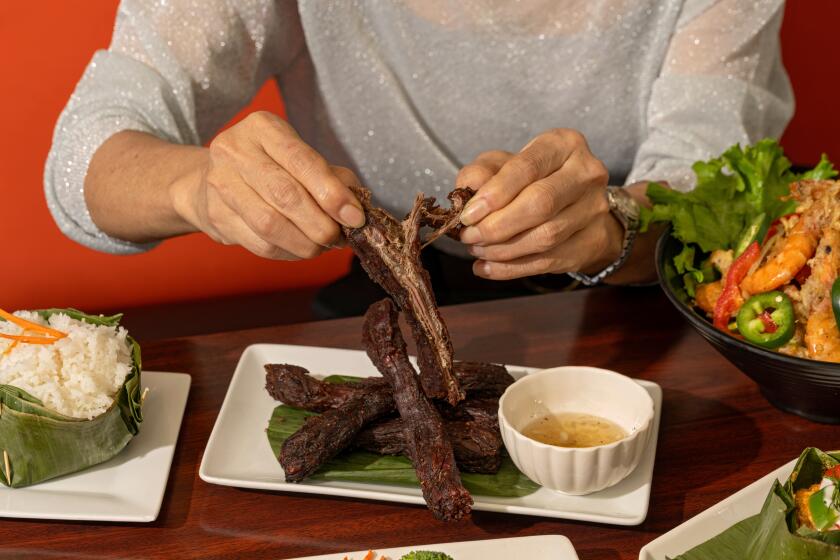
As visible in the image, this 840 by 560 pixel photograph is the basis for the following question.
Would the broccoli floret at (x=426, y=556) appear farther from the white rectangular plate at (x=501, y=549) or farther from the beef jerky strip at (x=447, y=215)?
the beef jerky strip at (x=447, y=215)

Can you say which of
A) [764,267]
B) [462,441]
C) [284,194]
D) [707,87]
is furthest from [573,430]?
[707,87]

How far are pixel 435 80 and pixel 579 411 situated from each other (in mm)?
1142

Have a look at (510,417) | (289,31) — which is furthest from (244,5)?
(510,417)

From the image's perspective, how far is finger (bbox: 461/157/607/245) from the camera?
1562 mm

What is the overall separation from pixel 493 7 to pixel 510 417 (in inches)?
48.2

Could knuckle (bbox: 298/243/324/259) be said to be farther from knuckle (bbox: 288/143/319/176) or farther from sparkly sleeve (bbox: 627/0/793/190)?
sparkly sleeve (bbox: 627/0/793/190)

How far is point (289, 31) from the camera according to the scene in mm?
2371

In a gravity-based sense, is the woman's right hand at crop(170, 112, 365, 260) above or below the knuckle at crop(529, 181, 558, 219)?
above

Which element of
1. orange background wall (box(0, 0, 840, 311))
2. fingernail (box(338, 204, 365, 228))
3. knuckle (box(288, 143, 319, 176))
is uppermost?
knuckle (box(288, 143, 319, 176))

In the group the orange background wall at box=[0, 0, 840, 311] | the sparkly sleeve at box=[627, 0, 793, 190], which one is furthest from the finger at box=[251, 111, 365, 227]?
the orange background wall at box=[0, 0, 840, 311]

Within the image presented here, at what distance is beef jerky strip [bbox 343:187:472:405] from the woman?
304mm

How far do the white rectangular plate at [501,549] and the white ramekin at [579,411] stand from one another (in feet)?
0.41

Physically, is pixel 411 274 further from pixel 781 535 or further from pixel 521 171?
pixel 781 535

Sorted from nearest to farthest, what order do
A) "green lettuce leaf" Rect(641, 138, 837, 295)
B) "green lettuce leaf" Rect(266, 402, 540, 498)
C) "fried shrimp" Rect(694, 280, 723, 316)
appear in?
"green lettuce leaf" Rect(266, 402, 540, 498)
"fried shrimp" Rect(694, 280, 723, 316)
"green lettuce leaf" Rect(641, 138, 837, 295)
